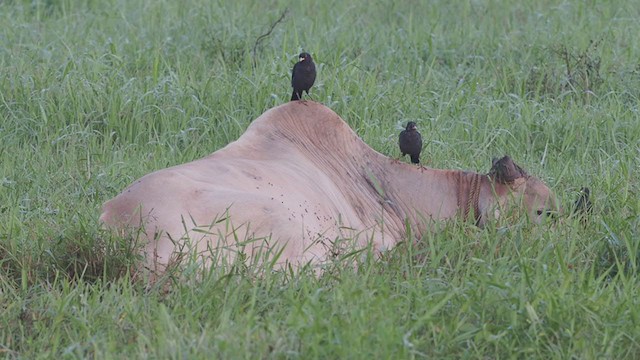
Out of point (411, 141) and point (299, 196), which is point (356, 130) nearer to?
point (411, 141)

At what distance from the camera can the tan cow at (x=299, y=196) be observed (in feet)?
13.2

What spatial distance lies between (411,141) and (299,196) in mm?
1199

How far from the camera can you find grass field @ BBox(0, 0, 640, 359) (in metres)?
3.48

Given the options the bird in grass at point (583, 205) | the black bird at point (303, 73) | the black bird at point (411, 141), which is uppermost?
the black bird at point (303, 73)

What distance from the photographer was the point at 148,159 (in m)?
5.75

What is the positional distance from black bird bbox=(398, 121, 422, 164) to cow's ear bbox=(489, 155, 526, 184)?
0.54 m

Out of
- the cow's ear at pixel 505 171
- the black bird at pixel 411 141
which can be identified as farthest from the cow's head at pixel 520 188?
the black bird at pixel 411 141

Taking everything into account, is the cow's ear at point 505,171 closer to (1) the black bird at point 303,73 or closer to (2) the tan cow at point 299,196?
(2) the tan cow at point 299,196

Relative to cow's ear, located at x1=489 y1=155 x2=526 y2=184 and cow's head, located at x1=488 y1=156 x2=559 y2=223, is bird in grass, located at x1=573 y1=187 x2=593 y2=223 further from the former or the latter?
cow's ear, located at x1=489 y1=155 x2=526 y2=184

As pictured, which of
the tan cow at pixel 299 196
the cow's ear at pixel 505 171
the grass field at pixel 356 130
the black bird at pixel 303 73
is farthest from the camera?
the black bird at pixel 303 73

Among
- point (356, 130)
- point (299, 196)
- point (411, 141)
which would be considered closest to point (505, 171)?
point (411, 141)

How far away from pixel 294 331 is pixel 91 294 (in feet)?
2.92

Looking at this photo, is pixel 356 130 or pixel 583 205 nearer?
pixel 583 205

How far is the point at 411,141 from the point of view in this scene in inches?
218
